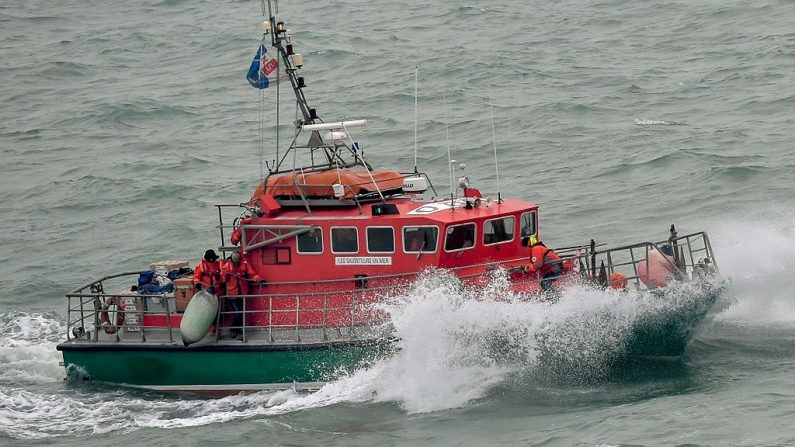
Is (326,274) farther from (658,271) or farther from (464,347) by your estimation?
(658,271)

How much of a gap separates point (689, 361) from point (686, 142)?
11.1 metres

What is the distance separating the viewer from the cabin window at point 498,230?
16.9 meters

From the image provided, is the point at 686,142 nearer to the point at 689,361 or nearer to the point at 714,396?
the point at 689,361

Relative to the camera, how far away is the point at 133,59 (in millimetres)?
39719

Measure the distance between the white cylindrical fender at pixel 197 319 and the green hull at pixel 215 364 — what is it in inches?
11.0

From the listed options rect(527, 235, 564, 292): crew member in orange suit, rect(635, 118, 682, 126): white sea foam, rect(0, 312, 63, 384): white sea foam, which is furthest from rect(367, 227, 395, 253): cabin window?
rect(635, 118, 682, 126): white sea foam

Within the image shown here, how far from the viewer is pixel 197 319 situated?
1705cm

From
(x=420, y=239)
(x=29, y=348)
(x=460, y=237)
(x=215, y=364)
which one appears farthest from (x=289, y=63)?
(x=29, y=348)

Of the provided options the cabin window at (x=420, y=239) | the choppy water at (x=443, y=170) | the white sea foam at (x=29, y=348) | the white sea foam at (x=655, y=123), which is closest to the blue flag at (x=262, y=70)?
the cabin window at (x=420, y=239)

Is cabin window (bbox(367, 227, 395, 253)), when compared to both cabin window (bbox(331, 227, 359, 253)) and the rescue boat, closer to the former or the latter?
Result: the rescue boat

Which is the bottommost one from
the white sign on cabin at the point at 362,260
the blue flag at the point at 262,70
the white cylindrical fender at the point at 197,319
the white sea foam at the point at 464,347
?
the white sea foam at the point at 464,347

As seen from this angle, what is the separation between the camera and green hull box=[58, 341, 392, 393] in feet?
54.1

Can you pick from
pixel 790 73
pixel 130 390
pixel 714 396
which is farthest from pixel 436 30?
pixel 714 396

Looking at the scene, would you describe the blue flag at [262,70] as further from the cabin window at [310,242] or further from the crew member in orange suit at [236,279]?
the crew member in orange suit at [236,279]
